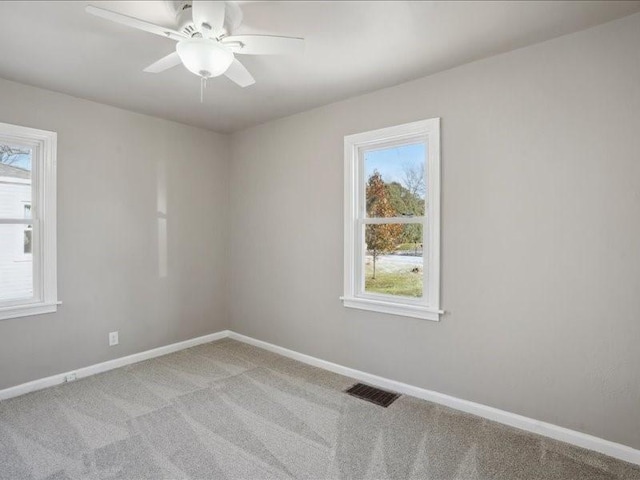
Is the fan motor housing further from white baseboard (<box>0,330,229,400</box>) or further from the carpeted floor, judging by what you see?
white baseboard (<box>0,330,229,400</box>)

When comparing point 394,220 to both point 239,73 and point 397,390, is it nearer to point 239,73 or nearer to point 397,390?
point 397,390

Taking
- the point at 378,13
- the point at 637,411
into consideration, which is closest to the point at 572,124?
the point at 378,13

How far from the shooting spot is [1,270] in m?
2.91

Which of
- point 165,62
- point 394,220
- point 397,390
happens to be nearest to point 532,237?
point 394,220

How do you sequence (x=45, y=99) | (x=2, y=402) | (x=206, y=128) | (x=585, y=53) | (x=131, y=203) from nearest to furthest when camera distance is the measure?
(x=585, y=53), (x=2, y=402), (x=45, y=99), (x=131, y=203), (x=206, y=128)

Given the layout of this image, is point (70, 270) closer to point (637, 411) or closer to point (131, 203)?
point (131, 203)

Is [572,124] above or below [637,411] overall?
above

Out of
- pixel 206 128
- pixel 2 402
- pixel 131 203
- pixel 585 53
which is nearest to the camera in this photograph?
pixel 585 53

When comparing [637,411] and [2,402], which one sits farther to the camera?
[2,402]

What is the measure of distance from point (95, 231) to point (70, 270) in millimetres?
404

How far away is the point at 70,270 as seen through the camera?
319 centimetres

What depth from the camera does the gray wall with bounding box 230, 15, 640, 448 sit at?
81.8 inches

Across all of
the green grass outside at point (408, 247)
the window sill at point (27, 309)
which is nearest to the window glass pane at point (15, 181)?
the window sill at point (27, 309)

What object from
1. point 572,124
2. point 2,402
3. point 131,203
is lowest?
point 2,402
